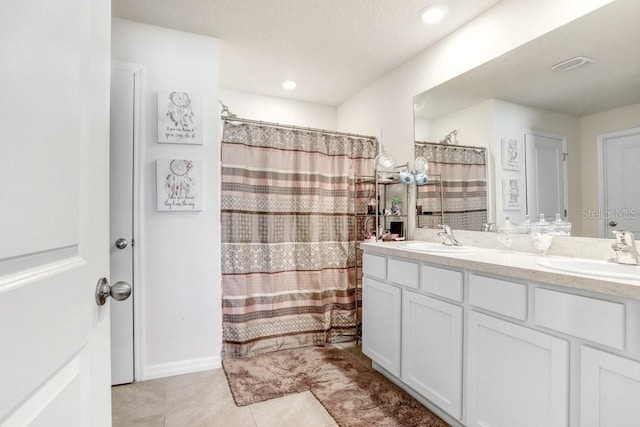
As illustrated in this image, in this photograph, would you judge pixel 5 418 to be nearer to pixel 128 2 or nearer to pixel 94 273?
pixel 94 273

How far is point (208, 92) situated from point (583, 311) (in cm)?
244

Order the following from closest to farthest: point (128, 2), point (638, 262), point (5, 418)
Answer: point (5, 418), point (638, 262), point (128, 2)

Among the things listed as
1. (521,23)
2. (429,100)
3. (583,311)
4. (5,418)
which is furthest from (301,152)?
(5,418)

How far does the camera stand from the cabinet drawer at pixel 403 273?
192 centimetres

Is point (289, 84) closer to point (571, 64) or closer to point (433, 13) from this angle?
point (433, 13)

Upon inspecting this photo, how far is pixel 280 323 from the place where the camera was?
8.92ft

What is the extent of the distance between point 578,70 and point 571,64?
1.9 inches

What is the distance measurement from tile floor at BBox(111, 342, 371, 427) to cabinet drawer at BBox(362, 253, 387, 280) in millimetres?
849

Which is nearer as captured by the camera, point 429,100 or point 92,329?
point 92,329

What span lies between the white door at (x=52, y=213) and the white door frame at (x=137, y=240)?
1581 millimetres

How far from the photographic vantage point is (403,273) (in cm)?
201

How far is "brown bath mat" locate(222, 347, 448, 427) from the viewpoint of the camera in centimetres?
180

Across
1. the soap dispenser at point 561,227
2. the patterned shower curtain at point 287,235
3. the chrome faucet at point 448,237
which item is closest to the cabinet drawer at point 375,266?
the chrome faucet at point 448,237

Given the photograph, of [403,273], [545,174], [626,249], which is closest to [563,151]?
[545,174]
